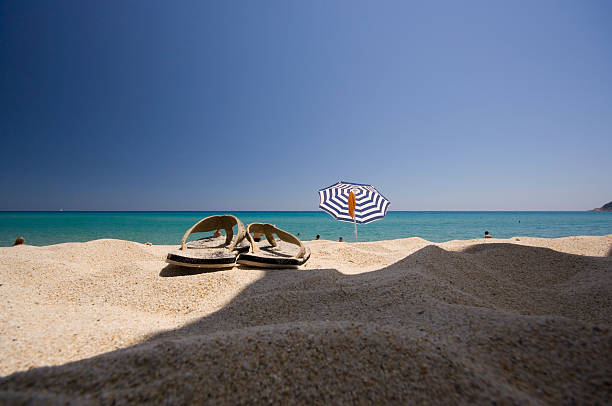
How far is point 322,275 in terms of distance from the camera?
9.55ft

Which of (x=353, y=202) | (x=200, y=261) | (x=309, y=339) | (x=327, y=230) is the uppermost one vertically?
(x=353, y=202)

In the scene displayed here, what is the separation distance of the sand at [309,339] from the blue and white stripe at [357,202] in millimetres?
3336

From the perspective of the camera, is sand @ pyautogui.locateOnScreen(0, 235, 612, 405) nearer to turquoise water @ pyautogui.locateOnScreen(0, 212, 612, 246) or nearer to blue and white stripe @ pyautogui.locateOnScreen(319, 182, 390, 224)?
blue and white stripe @ pyautogui.locateOnScreen(319, 182, 390, 224)

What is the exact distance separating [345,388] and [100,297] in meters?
2.77

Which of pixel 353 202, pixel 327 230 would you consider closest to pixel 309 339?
pixel 353 202

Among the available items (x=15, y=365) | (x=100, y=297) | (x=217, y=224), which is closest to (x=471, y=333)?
(x=15, y=365)

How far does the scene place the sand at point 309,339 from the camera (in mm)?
889

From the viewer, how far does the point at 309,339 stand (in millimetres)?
1216

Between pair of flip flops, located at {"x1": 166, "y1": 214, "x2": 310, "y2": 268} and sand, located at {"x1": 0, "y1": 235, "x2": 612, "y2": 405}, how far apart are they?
10.7 inches

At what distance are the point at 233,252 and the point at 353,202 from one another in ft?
11.6

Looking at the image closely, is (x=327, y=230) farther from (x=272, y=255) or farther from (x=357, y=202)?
(x=272, y=255)

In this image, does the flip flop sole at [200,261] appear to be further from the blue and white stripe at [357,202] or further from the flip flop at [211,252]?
the blue and white stripe at [357,202]

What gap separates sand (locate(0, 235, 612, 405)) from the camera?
0.89 meters

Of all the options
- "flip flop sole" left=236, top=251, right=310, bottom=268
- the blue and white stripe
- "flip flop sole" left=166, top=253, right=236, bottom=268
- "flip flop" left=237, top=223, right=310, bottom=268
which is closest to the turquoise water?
the blue and white stripe
